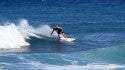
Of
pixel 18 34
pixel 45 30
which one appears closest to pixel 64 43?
pixel 18 34

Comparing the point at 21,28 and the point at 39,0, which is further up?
the point at 39,0

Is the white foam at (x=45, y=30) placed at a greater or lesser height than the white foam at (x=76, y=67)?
greater

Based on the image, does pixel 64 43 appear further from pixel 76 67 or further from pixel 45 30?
pixel 76 67

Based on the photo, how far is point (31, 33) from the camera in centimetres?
5119

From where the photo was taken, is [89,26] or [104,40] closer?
[104,40]

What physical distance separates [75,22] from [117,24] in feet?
14.2

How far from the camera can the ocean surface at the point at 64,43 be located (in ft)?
132

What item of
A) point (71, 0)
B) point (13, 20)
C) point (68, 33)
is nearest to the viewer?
point (68, 33)

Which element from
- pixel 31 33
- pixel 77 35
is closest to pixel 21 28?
pixel 31 33

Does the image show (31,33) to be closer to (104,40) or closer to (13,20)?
(104,40)

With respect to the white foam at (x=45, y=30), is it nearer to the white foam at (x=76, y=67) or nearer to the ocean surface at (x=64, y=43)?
the ocean surface at (x=64, y=43)

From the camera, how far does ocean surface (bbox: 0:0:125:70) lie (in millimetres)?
40213

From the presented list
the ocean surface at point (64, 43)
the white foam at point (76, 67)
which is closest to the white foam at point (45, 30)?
the ocean surface at point (64, 43)

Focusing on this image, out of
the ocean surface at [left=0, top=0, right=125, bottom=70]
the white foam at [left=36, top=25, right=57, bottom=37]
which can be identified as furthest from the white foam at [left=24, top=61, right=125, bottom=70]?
the white foam at [left=36, top=25, right=57, bottom=37]
